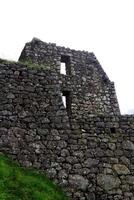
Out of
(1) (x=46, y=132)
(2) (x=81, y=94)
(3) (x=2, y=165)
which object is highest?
(2) (x=81, y=94)

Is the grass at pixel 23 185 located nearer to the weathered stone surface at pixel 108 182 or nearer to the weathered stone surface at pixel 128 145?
the weathered stone surface at pixel 108 182

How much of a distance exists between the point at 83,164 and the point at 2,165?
105 inches

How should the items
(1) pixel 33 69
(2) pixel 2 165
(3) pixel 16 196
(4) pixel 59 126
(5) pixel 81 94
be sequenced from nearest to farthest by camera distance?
(3) pixel 16 196 < (2) pixel 2 165 < (4) pixel 59 126 < (1) pixel 33 69 < (5) pixel 81 94

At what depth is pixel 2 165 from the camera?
10891mm

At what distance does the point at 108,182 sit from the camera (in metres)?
12.0

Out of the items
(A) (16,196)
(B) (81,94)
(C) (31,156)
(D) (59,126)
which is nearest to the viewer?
(A) (16,196)

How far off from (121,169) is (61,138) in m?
2.22

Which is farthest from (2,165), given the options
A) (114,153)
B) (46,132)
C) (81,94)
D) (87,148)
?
(81,94)

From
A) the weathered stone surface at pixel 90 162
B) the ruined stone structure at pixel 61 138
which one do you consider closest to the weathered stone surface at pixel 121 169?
the ruined stone structure at pixel 61 138

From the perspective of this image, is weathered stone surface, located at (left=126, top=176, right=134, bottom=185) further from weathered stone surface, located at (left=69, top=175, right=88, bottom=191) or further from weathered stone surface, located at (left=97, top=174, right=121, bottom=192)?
weathered stone surface, located at (left=69, top=175, right=88, bottom=191)

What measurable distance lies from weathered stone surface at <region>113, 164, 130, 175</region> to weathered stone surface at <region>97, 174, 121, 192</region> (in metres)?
0.29

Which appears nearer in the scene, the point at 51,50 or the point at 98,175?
the point at 98,175

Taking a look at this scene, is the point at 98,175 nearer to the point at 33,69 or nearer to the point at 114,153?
the point at 114,153

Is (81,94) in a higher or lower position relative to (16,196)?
higher
